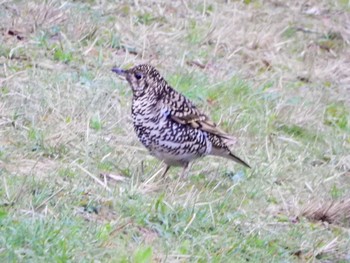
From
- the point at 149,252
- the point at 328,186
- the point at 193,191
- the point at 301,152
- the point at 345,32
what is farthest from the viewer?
the point at 345,32

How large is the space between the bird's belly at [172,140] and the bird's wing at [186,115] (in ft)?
0.14

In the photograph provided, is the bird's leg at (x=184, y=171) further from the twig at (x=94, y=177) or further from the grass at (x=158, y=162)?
the twig at (x=94, y=177)

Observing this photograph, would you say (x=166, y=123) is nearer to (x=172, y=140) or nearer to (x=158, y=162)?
(x=172, y=140)

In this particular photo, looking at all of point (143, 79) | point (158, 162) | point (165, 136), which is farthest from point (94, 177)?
point (158, 162)

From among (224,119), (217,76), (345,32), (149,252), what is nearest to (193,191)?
(149,252)

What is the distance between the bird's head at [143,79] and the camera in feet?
25.1

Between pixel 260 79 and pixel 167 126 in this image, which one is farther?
pixel 260 79

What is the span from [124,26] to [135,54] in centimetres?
59

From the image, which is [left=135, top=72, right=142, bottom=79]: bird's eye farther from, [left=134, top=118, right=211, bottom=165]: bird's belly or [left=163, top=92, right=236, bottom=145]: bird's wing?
[left=134, top=118, right=211, bottom=165]: bird's belly

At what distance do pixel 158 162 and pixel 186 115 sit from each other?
0.52 m

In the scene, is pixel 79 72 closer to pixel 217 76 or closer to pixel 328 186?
pixel 217 76

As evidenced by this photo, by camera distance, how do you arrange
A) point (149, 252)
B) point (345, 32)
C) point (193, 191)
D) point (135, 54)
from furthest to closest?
point (345, 32)
point (135, 54)
point (193, 191)
point (149, 252)

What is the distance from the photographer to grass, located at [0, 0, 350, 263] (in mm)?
6227

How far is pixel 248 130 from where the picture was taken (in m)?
9.20
